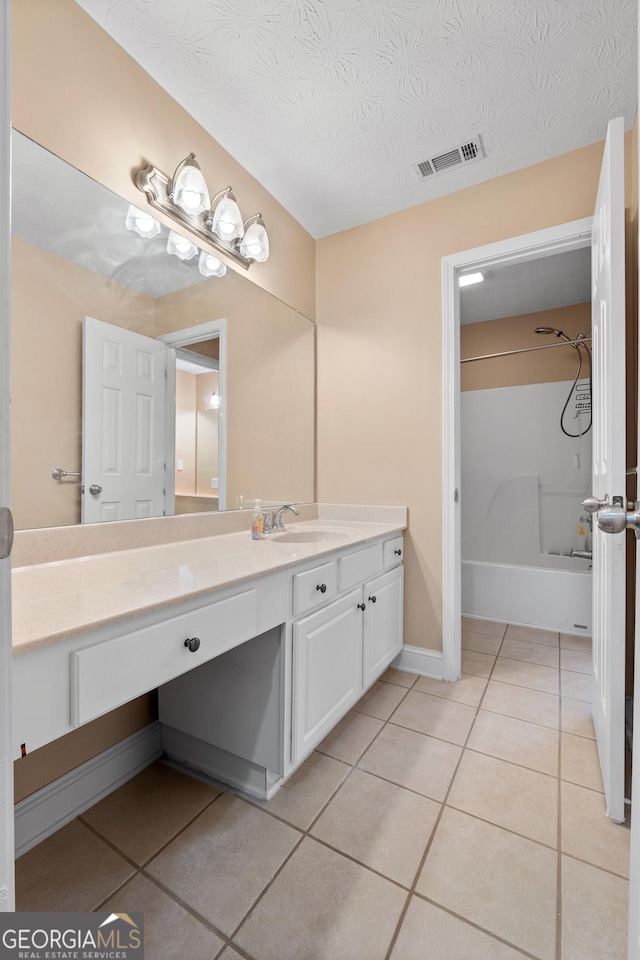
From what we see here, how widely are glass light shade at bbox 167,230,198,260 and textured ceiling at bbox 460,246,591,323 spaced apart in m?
1.85

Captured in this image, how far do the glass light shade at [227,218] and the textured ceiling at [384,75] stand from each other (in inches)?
11.1

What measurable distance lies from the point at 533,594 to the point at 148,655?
2705 mm

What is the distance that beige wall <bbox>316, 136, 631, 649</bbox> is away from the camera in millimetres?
→ 2090

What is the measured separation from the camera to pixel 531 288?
310 cm

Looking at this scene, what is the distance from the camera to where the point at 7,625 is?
1.57ft

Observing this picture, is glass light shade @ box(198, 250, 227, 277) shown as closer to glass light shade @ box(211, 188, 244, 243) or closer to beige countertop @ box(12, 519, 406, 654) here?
glass light shade @ box(211, 188, 244, 243)

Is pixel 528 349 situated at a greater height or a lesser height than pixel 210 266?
greater

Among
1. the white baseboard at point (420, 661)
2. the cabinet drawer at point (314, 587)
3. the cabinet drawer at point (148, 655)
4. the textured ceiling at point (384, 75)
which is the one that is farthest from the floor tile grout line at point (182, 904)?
the textured ceiling at point (384, 75)

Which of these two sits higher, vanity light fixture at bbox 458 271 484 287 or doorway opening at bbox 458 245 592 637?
vanity light fixture at bbox 458 271 484 287

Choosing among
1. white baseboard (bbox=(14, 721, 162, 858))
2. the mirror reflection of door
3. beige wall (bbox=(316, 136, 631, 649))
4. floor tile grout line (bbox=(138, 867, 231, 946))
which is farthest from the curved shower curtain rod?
floor tile grout line (bbox=(138, 867, 231, 946))

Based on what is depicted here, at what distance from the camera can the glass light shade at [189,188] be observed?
5.23 feet

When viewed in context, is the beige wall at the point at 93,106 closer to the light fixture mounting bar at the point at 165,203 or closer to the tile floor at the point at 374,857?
the light fixture mounting bar at the point at 165,203

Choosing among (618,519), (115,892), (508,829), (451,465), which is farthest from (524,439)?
(115,892)

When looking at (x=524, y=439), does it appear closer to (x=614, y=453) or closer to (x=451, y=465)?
(x=451, y=465)
